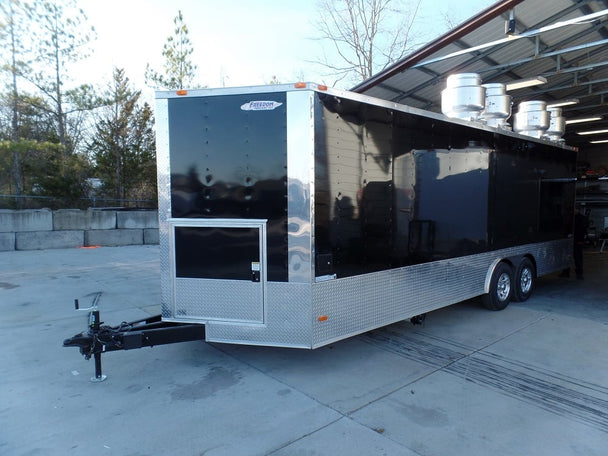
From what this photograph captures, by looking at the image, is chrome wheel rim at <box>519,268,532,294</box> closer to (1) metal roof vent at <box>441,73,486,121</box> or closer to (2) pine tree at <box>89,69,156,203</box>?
(1) metal roof vent at <box>441,73,486,121</box>

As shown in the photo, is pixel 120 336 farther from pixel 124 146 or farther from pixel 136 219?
pixel 124 146

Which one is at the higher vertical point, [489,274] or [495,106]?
[495,106]

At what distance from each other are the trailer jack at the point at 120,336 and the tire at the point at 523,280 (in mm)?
5422

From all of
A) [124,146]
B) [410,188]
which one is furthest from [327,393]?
[124,146]

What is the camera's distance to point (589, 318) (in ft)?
20.1

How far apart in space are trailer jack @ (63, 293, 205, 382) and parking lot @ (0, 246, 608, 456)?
38 cm

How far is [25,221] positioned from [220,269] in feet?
38.0

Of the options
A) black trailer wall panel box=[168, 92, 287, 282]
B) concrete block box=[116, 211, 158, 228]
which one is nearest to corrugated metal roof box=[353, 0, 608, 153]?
black trailer wall panel box=[168, 92, 287, 282]

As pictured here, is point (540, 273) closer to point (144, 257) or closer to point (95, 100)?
point (144, 257)

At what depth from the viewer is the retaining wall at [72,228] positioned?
12305 mm

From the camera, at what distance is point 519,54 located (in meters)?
9.05

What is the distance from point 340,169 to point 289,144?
0.57 metres

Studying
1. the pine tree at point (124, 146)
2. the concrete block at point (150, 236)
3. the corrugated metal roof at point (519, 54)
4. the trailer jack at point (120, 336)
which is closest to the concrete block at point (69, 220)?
the concrete block at point (150, 236)

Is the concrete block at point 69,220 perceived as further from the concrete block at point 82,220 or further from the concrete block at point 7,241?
the concrete block at point 7,241
